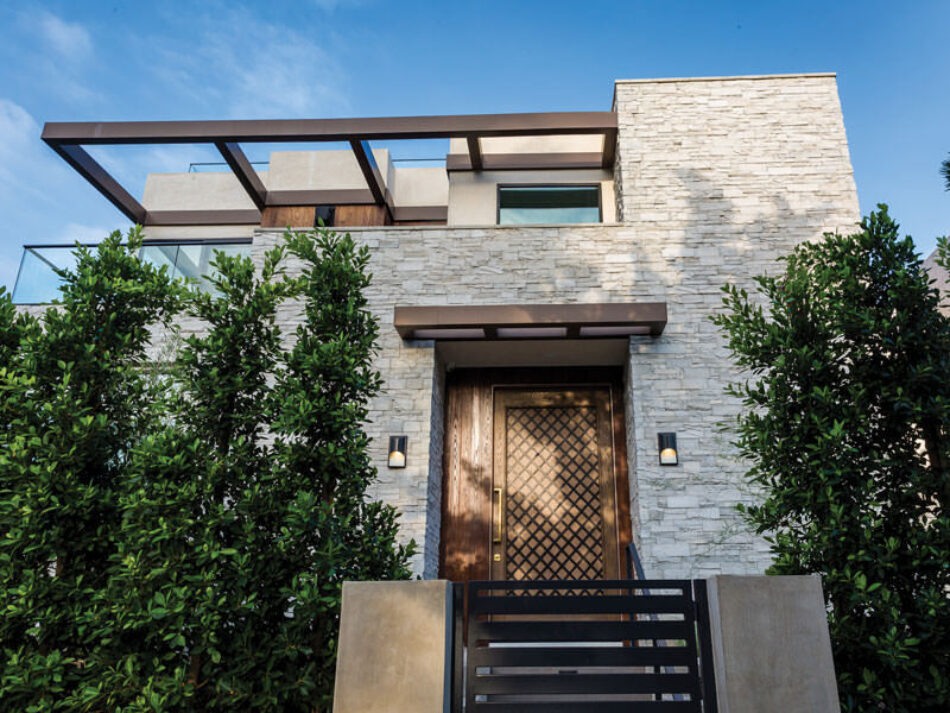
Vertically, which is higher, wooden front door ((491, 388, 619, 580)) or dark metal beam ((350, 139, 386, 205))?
dark metal beam ((350, 139, 386, 205))

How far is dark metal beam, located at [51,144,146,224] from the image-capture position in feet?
24.3

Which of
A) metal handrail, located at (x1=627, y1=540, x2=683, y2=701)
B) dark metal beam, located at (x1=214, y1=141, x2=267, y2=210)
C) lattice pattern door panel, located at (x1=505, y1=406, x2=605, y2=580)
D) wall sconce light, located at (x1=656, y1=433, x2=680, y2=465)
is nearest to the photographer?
metal handrail, located at (x1=627, y1=540, x2=683, y2=701)

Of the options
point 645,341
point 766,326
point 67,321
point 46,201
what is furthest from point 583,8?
point 46,201

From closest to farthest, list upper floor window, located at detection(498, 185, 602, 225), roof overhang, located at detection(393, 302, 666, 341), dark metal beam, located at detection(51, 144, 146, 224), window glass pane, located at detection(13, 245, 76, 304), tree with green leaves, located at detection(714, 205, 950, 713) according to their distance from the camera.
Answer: tree with green leaves, located at detection(714, 205, 950, 713) → roof overhang, located at detection(393, 302, 666, 341) → window glass pane, located at detection(13, 245, 76, 304) → dark metal beam, located at detection(51, 144, 146, 224) → upper floor window, located at detection(498, 185, 602, 225)

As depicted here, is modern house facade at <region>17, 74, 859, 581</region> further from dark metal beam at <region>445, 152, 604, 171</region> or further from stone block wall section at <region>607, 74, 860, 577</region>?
dark metal beam at <region>445, 152, 604, 171</region>

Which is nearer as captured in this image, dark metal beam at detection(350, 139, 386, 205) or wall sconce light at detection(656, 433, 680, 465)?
wall sconce light at detection(656, 433, 680, 465)

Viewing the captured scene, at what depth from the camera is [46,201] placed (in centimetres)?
1739

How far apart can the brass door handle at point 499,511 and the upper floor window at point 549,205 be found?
311 centimetres

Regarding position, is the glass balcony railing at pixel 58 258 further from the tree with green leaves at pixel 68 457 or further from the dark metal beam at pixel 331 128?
the tree with green leaves at pixel 68 457

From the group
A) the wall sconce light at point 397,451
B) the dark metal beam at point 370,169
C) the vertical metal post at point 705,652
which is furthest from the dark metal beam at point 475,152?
the vertical metal post at point 705,652

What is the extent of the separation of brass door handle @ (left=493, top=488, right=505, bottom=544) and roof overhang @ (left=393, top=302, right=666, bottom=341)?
1.63 m

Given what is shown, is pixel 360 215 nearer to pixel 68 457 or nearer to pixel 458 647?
pixel 68 457

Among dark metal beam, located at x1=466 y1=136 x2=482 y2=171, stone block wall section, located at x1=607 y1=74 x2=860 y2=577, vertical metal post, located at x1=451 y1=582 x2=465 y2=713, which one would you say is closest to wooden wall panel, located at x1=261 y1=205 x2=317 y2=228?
dark metal beam, located at x1=466 y1=136 x2=482 y2=171

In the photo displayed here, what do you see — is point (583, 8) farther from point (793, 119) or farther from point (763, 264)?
point (763, 264)
